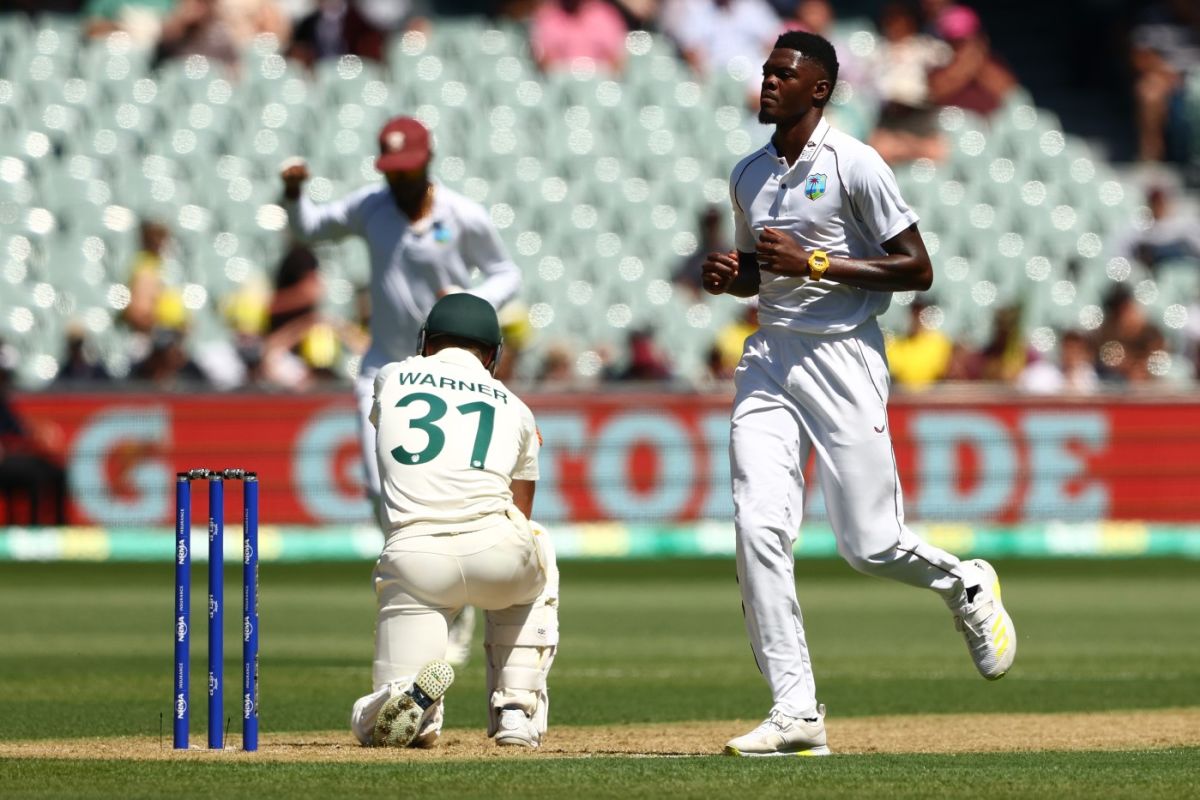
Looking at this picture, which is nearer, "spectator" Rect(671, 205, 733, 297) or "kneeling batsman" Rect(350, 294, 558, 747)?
"kneeling batsman" Rect(350, 294, 558, 747)

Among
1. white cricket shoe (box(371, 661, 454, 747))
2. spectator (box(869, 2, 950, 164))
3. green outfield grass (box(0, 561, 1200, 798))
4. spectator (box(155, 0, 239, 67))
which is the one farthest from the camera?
spectator (box(869, 2, 950, 164))

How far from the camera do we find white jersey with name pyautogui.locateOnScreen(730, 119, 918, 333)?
729cm

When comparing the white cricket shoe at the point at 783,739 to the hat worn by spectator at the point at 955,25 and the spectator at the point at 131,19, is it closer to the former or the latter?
the spectator at the point at 131,19

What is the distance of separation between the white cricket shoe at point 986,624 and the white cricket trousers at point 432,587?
56.7 inches

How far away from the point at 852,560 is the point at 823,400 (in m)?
0.55

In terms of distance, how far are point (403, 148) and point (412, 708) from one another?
3.91 metres

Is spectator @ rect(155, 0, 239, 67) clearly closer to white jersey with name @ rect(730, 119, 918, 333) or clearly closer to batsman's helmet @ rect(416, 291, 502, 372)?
batsman's helmet @ rect(416, 291, 502, 372)

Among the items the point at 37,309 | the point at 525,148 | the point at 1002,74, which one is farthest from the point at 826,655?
the point at 1002,74

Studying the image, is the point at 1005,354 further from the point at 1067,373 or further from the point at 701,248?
the point at 701,248

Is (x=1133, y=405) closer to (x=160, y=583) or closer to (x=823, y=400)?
(x=160, y=583)

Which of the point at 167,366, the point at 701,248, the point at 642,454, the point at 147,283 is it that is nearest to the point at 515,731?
the point at 642,454

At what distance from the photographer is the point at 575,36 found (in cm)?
2269

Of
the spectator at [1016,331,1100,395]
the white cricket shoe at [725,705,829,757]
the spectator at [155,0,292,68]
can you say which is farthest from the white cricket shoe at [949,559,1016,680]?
the spectator at [155,0,292,68]

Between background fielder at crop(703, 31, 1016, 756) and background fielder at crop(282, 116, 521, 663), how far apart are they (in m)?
3.28
